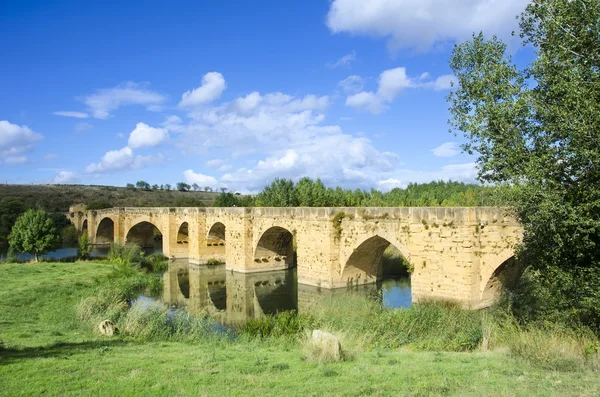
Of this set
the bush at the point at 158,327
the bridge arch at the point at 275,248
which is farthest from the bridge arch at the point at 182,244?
the bush at the point at 158,327

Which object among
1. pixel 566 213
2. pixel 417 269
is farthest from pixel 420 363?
pixel 417 269

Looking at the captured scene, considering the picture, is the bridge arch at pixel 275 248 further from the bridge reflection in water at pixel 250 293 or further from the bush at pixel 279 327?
the bush at pixel 279 327

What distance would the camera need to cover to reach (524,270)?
14.0 meters

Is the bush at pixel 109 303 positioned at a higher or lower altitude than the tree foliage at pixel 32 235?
lower

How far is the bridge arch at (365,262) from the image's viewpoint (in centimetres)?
1703

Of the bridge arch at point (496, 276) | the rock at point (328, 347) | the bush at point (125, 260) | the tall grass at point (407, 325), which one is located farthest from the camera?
the bush at point (125, 260)

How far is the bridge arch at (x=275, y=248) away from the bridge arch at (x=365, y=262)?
216 inches

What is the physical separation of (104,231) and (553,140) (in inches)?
1764

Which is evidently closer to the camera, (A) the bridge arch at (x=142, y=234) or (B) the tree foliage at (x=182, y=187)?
(A) the bridge arch at (x=142, y=234)

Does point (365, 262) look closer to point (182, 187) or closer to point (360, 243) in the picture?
point (360, 243)

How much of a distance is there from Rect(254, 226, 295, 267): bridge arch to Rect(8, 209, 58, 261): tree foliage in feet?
40.5

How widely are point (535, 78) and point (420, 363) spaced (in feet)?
17.4

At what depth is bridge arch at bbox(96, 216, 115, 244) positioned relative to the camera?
1734 inches

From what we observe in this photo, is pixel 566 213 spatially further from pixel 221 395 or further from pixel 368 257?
pixel 368 257
